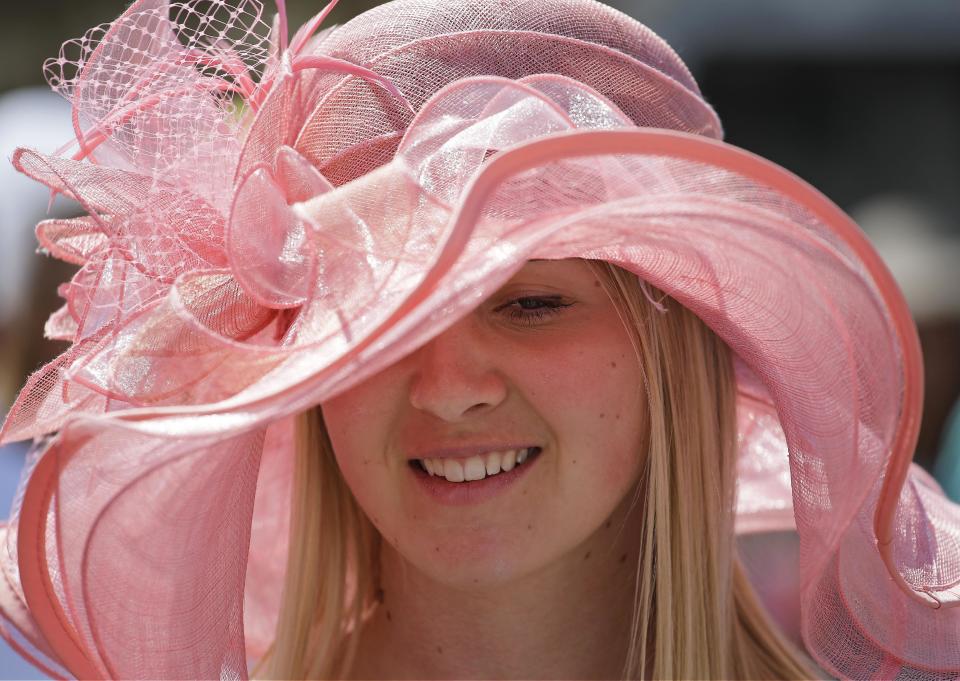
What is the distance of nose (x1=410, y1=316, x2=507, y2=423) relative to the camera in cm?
156

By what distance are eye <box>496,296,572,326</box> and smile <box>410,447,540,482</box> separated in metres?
0.17

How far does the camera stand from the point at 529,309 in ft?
5.27

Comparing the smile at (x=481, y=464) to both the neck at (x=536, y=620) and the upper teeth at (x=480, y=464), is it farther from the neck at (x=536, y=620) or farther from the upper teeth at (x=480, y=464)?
the neck at (x=536, y=620)

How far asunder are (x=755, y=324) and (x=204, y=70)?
76cm

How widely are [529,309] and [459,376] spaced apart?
131 mm

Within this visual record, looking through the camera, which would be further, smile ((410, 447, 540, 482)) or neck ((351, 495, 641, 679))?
neck ((351, 495, 641, 679))

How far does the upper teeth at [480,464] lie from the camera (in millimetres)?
1634

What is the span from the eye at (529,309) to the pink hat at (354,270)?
6.7 inches

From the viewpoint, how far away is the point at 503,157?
116 cm

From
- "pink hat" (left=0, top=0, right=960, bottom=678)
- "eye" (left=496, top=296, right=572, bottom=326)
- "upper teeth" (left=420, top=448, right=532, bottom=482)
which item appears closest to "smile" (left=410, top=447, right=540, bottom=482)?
"upper teeth" (left=420, top=448, right=532, bottom=482)

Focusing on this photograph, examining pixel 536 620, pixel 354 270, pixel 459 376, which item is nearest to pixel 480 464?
pixel 459 376

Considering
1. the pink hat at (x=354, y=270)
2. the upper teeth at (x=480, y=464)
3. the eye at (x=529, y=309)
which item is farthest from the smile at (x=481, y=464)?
the pink hat at (x=354, y=270)

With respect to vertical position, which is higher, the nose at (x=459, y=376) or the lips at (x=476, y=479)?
the nose at (x=459, y=376)

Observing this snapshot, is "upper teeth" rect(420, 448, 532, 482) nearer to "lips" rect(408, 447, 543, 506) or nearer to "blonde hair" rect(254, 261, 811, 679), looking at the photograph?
"lips" rect(408, 447, 543, 506)
